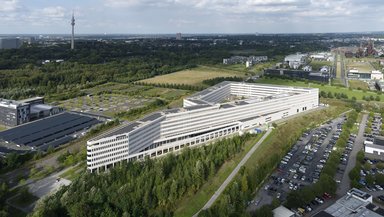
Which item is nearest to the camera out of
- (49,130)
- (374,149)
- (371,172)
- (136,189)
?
(136,189)

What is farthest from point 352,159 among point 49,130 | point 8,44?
point 8,44

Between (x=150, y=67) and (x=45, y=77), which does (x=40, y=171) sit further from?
(x=150, y=67)

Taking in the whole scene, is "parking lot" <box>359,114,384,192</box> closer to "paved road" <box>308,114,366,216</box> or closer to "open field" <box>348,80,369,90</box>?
"paved road" <box>308,114,366,216</box>

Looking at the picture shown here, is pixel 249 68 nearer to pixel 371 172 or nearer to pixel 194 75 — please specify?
pixel 194 75

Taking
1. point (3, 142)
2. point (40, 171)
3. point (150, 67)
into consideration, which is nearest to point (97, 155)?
point (40, 171)

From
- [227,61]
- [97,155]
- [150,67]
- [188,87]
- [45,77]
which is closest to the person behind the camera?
[97,155]

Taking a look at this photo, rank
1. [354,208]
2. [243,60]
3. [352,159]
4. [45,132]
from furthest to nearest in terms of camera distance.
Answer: [243,60] → [45,132] → [352,159] → [354,208]

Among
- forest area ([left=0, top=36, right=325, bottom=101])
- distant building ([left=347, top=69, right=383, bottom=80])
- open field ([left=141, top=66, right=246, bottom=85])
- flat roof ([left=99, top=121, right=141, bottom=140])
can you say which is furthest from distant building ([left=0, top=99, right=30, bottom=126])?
distant building ([left=347, top=69, right=383, bottom=80])
